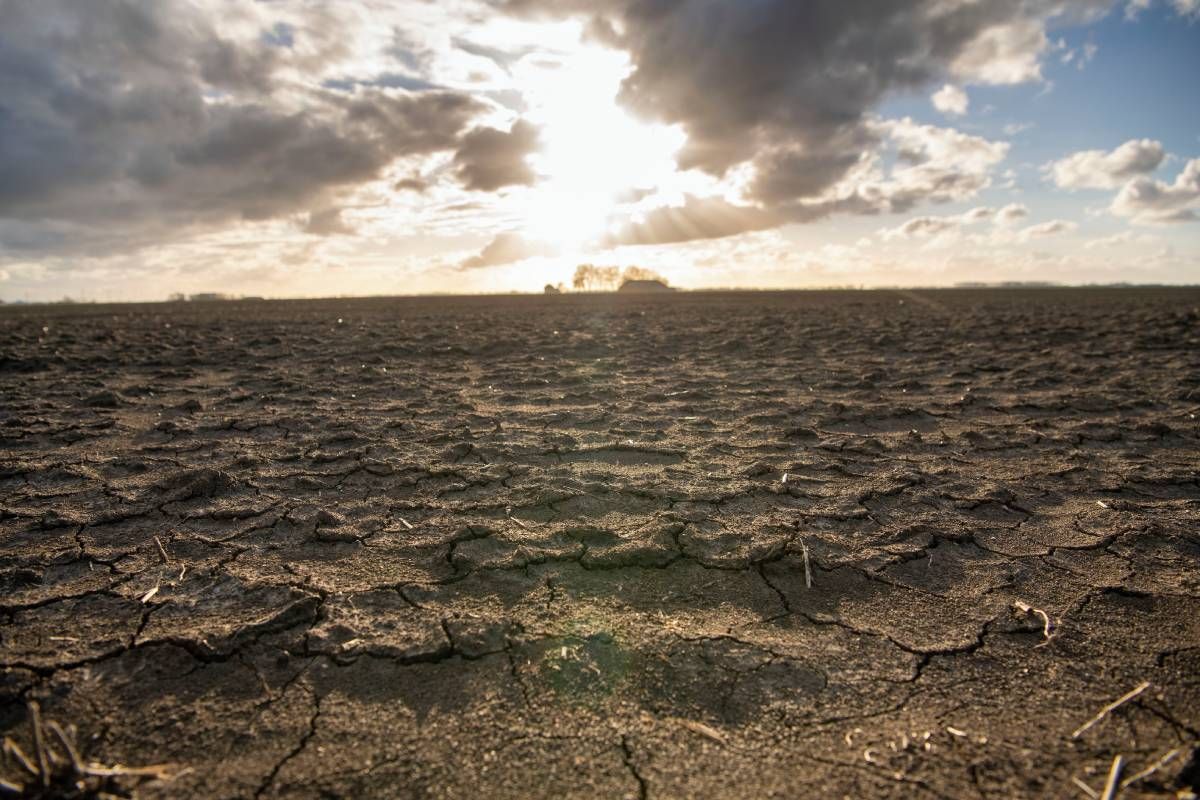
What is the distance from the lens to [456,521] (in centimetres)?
282

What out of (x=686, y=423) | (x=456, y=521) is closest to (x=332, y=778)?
(x=456, y=521)

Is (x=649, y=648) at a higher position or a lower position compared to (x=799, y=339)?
lower

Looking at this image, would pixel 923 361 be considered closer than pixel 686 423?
No

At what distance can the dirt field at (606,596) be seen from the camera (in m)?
1.49

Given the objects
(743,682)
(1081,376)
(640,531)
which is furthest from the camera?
(1081,376)

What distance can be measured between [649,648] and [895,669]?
734 mm

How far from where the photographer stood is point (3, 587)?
7.20 feet

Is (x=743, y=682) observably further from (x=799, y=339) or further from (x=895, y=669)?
(x=799, y=339)

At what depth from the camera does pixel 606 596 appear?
2.20m

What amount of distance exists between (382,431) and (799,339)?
7.10 metres

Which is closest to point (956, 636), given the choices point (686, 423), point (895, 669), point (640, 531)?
point (895, 669)

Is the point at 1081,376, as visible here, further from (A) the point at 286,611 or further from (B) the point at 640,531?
(A) the point at 286,611

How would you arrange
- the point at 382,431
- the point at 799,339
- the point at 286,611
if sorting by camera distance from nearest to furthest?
1. the point at 286,611
2. the point at 382,431
3. the point at 799,339

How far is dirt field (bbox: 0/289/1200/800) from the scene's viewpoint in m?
1.49
